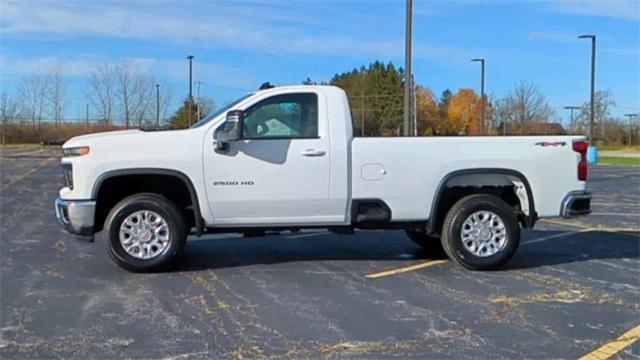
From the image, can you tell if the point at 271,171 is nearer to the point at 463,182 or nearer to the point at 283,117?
the point at 283,117

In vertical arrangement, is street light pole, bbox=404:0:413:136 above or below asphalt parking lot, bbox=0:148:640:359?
above

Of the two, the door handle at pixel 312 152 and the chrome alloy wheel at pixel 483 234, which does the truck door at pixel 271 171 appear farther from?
the chrome alloy wheel at pixel 483 234

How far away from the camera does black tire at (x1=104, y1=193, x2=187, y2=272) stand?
7.19 m

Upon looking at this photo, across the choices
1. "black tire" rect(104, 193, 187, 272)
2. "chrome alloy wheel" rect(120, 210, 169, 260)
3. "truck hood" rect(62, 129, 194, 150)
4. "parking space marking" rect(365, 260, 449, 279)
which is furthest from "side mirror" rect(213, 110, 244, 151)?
"parking space marking" rect(365, 260, 449, 279)

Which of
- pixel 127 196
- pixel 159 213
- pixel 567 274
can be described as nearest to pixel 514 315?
pixel 567 274

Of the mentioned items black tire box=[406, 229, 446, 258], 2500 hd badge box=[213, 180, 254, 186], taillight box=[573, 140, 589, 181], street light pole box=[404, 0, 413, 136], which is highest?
street light pole box=[404, 0, 413, 136]

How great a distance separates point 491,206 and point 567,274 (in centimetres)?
109

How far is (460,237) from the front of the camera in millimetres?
7574

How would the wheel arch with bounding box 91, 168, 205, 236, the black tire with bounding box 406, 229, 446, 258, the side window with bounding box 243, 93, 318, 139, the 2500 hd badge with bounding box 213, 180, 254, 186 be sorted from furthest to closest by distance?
the black tire with bounding box 406, 229, 446, 258 → the side window with bounding box 243, 93, 318, 139 → the 2500 hd badge with bounding box 213, 180, 254, 186 → the wheel arch with bounding box 91, 168, 205, 236

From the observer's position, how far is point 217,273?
7332 millimetres

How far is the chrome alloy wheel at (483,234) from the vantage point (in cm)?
759

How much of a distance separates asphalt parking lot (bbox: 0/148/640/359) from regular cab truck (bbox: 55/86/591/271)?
48 cm

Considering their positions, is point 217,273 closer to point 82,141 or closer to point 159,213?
point 159,213

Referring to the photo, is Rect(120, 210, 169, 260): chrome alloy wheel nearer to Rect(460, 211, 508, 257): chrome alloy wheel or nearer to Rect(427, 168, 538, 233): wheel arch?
Rect(427, 168, 538, 233): wheel arch
